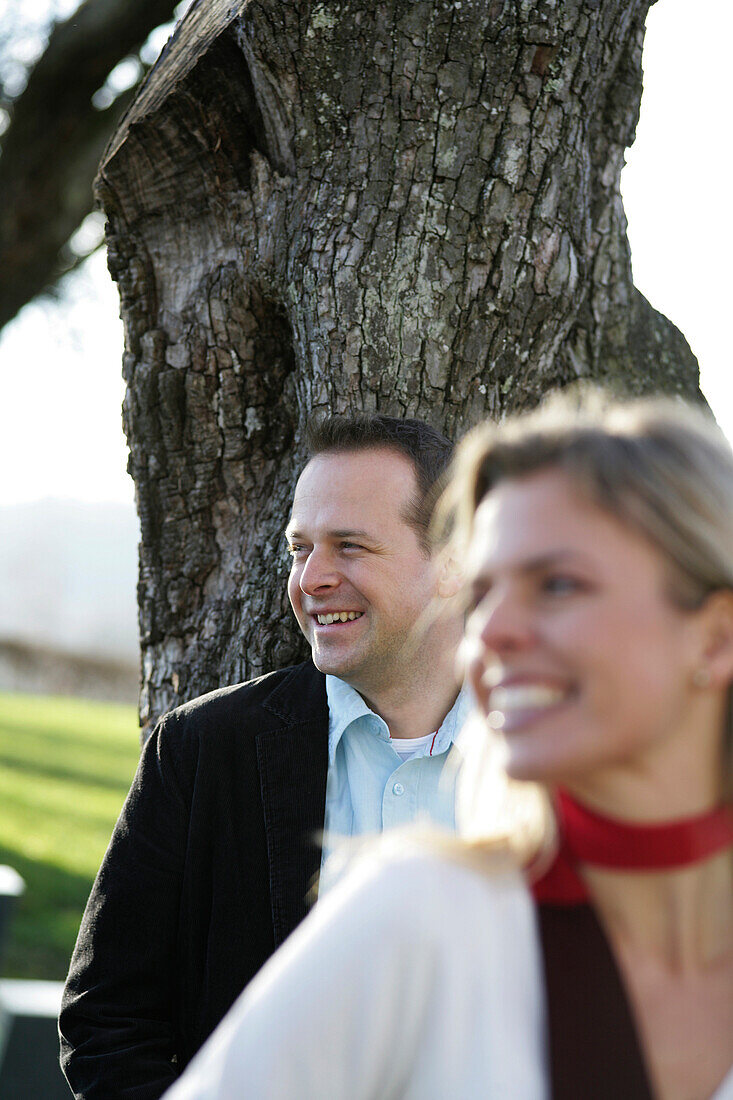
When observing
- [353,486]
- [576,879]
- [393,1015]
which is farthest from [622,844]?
[353,486]

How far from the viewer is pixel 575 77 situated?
10.7 ft

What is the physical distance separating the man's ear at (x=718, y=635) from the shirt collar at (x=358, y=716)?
1628mm

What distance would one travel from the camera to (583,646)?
52.9 inches

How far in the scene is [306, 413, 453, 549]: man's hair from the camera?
10.2 feet

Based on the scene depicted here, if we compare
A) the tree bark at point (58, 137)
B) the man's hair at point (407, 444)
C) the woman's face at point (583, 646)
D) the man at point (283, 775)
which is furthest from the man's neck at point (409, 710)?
the tree bark at point (58, 137)

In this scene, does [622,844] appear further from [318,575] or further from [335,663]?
[318,575]

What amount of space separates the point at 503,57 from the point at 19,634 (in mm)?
19025

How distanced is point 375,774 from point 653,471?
1719mm

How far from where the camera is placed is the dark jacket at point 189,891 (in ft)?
8.65

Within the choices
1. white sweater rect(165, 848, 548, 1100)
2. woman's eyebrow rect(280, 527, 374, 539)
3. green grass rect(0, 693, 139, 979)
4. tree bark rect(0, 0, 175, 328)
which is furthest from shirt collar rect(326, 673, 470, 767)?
tree bark rect(0, 0, 175, 328)

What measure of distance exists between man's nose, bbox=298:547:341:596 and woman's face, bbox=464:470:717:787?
5.30 feet

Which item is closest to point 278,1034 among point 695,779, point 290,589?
point 695,779

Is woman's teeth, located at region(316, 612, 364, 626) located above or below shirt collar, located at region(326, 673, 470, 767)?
above

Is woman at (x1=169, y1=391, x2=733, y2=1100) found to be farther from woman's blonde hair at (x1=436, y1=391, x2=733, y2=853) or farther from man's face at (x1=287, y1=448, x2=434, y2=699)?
man's face at (x1=287, y1=448, x2=434, y2=699)
